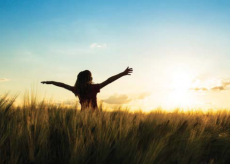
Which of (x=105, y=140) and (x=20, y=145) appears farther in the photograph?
(x=105, y=140)

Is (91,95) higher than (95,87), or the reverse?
(95,87)

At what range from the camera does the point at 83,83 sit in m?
5.59

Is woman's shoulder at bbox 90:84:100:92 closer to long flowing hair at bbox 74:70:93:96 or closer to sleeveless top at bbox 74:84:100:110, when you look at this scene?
sleeveless top at bbox 74:84:100:110

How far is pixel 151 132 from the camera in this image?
10.4 feet

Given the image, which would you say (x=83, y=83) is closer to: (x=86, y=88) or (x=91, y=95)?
(x=86, y=88)

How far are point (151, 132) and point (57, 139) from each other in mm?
1450

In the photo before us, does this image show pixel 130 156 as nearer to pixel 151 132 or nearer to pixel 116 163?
pixel 116 163

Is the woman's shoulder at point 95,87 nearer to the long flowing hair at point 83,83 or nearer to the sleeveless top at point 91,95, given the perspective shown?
the sleeveless top at point 91,95

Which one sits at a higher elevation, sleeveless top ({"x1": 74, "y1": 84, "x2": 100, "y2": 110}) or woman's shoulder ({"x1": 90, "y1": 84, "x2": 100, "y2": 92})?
woman's shoulder ({"x1": 90, "y1": 84, "x2": 100, "y2": 92})

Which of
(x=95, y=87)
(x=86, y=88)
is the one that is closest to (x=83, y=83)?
(x=86, y=88)

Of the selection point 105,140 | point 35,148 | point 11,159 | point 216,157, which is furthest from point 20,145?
point 216,157

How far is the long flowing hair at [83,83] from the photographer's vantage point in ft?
18.3

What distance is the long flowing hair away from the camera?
5.59 meters

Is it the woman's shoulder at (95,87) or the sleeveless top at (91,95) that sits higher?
the woman's shoulder at (95,87)
